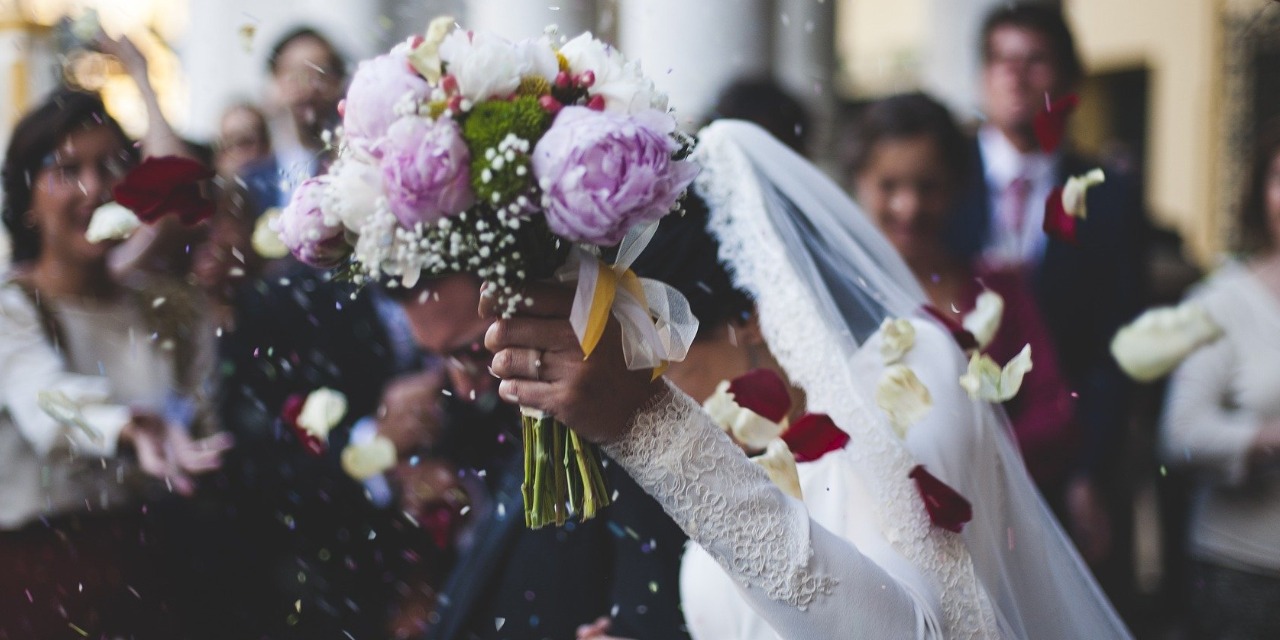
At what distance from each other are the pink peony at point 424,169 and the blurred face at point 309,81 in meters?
2.93

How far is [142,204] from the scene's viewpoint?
244cm

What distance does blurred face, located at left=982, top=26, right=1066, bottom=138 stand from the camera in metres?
4.09

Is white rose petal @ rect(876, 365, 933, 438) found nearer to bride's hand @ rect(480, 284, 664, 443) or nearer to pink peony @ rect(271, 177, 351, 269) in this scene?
bride's hand @ rect(480, 284, 664, 443)

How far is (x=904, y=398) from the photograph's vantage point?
2314 mm

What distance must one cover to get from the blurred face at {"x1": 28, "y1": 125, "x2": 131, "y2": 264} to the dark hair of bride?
5.63ft

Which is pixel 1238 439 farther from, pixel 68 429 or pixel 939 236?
pixel 68 429

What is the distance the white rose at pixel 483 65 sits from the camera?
5.50 ft

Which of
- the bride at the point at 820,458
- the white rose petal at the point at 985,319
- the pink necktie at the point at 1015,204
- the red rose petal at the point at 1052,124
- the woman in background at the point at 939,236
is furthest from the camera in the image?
the pink necktie at the point at 1015,204

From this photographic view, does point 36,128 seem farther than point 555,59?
Yes

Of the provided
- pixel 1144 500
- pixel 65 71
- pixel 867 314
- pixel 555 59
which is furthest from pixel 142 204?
pixel 1144 500

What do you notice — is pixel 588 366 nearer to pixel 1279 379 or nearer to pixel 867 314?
pixel 867 314

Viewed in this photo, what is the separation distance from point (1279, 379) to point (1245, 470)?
297mm

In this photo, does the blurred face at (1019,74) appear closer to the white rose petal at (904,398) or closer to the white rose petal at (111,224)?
the white rose petal at (904,398)

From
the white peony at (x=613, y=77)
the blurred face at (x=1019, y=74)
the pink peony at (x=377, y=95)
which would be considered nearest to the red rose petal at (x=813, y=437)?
the white peony at (x=613, y=77)
